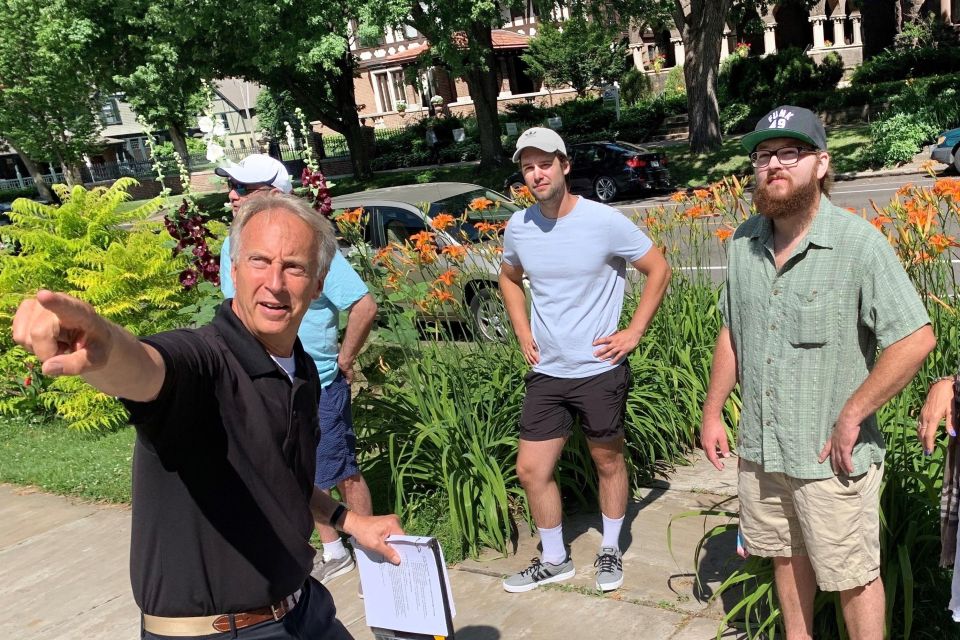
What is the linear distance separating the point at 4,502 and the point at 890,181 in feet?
57.0

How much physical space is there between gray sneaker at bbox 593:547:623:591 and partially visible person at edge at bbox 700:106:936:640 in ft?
3.70

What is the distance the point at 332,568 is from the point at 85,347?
314 centimetres

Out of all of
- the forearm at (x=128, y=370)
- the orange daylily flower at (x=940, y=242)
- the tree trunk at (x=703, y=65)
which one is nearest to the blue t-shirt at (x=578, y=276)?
the orange daylily flower at (x=940, y=242)

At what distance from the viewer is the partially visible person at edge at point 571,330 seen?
Answer: 371 centimetres

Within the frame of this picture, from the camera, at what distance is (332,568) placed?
14.4ft

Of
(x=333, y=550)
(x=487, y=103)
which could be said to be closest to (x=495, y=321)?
(x=333, y=550)

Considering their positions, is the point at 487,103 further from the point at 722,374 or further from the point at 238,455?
the point at 238,455

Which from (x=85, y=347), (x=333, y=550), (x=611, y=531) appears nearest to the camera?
(x=85, y=347)

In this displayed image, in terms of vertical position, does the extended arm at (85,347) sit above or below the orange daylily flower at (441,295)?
above

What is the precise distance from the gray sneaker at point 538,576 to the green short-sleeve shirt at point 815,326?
1.41 metres

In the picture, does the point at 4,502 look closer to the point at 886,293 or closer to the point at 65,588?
the point at 65,588

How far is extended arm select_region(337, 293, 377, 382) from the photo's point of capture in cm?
395

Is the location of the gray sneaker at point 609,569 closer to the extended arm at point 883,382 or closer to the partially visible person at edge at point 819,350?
the partially visible person at edge at point 819,350

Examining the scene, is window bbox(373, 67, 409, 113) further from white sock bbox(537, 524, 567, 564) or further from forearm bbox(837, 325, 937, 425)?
forearm bbox(837, 325, 937, 425)
